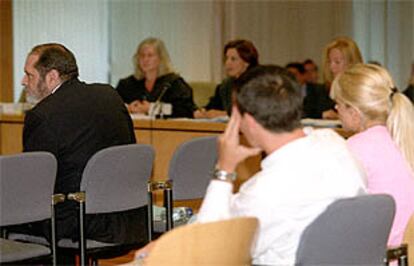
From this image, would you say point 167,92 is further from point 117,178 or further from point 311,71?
point 117,178

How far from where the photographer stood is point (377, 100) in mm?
3406

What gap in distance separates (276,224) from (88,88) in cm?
184

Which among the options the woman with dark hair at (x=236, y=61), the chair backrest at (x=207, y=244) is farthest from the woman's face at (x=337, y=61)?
the chair backrest at (x=207, y=244)

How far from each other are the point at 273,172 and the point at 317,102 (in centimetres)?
449

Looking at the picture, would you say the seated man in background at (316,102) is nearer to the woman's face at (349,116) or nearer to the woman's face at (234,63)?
the woman's face at (234,63)

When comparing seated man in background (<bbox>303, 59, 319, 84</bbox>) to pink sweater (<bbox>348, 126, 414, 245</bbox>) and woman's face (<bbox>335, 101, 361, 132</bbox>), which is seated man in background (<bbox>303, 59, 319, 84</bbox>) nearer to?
woman's face (<bbox>335, 101, 361, 132</bbox>)

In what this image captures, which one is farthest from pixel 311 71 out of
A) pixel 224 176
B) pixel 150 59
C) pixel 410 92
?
pixel 224 176

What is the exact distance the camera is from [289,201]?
2.57m

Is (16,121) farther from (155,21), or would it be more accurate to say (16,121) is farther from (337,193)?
(337,193)

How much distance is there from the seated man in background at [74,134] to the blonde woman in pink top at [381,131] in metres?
1.17

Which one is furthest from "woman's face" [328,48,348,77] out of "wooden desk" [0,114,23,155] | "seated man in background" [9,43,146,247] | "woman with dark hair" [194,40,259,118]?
"seated man in background" [9,43,146,247]

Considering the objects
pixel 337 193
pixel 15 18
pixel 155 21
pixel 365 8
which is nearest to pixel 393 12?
pixel 365 8

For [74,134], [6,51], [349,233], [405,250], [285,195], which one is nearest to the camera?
[285,195]

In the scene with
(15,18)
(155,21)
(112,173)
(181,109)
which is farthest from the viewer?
(155,21)
